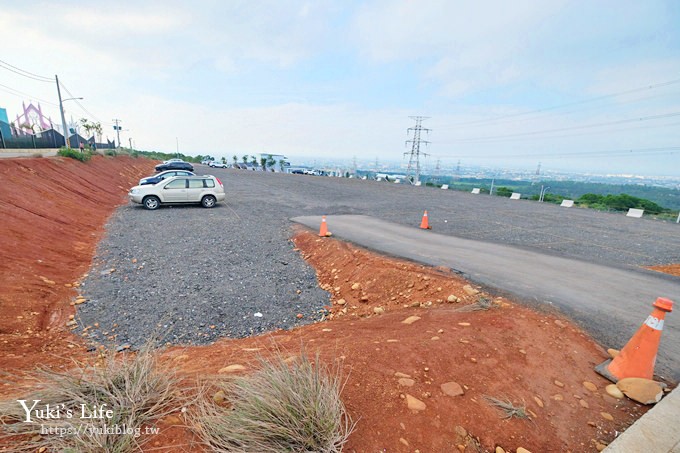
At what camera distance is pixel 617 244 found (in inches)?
425

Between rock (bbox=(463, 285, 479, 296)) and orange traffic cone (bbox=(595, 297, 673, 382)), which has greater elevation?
orange traffic cone (bbox=(595, 297, 673, 382))

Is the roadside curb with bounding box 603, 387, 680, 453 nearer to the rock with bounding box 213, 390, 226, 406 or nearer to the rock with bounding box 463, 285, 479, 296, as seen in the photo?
the rock with bounding box 463, 285, 479, 296

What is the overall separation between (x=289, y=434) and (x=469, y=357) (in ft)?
7.13

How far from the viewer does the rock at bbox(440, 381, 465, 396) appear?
2.78 m

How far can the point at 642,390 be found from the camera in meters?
2.93

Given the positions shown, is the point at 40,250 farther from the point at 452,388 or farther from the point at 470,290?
the point at 470,290

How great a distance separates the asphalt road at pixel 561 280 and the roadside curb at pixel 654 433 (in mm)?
1084

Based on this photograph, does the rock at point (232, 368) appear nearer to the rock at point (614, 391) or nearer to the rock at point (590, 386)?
the rock at point (590, 386)

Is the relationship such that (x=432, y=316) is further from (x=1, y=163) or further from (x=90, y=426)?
(x=1, y=163)

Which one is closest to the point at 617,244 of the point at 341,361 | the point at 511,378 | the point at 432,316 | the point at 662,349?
the point at 662,349

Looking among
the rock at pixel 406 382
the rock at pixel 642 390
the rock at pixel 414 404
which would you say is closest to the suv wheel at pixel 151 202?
the rock at pixel 406 382

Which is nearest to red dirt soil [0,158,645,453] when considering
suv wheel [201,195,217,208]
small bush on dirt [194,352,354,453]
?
small bush on dirt [194,352,354,453]

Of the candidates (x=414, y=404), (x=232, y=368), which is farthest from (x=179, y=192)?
(x=414, y=404)

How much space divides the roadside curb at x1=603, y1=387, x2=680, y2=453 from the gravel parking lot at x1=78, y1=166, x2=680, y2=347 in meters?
4.13
